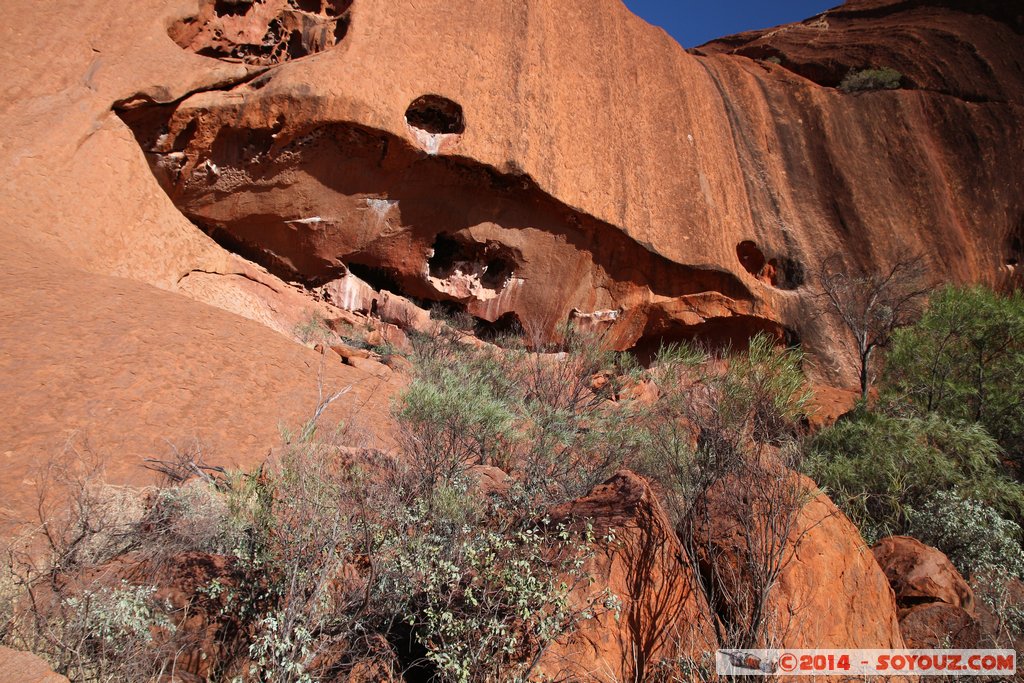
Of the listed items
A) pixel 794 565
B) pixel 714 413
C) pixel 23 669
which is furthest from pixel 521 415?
pixel 23 669

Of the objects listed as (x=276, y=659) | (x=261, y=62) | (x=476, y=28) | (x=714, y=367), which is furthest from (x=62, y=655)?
(x=714, y=367)

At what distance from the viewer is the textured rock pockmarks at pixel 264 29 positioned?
9.42 meters

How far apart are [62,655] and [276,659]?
2.54 feet

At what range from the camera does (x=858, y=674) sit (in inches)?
125

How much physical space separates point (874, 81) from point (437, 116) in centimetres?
1104

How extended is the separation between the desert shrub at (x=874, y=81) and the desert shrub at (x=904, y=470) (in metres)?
10.3

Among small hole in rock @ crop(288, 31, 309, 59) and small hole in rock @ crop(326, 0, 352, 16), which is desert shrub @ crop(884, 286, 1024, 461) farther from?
small hole in rock @ crop(288, 31, 309, 59)

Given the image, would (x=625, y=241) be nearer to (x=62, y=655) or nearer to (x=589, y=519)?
(x=589, y=519)

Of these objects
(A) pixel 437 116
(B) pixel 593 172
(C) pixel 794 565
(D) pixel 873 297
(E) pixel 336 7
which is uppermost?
(E) pixel 336 7

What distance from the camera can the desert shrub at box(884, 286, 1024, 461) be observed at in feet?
27.1

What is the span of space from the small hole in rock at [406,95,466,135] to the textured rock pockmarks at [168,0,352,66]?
1.32m

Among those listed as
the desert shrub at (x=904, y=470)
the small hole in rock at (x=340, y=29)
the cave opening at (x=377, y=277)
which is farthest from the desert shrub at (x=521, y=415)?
the small hole in rock at (x=340, y=29)

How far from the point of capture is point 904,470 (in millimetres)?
6992

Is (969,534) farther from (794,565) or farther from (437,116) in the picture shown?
(437,116)
